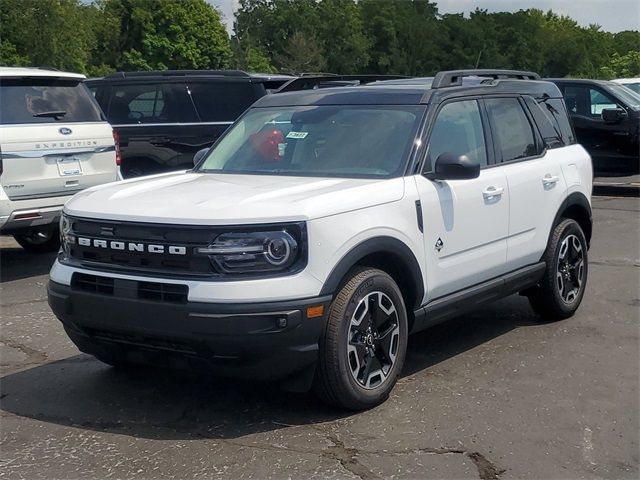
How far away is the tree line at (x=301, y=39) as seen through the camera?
4859cm

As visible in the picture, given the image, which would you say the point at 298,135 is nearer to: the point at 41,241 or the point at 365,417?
the point at 365,417

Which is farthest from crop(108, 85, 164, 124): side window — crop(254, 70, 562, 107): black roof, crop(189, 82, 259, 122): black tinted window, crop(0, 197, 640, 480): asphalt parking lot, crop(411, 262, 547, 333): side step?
crop(411, 262, 547, 333): side step

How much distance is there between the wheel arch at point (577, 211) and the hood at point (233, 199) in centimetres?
199

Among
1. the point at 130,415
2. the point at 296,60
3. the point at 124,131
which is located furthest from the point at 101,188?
the point at 296,60

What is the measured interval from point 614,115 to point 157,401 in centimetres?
1114

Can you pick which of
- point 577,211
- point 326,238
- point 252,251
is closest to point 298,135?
point 326,238

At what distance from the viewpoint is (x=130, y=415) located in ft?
15.9

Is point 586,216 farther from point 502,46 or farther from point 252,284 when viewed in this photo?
point 502,46

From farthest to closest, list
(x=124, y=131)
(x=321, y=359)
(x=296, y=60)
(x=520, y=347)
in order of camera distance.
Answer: (x=296, y=60) < (x=124, y=131) < (x=520, y=347) < (x=321, y=359)

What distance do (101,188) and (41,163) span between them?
338cm

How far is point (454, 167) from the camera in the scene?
5.23m

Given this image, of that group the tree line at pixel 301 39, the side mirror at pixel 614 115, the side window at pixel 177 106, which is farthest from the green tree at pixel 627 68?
the side window at pixel 177 106

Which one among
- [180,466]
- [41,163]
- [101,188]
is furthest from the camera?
[41,163]

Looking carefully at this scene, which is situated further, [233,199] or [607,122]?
[607,122]
